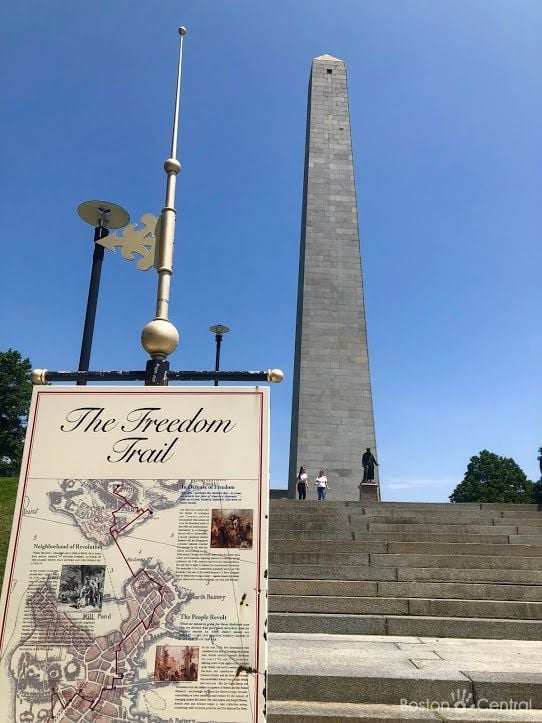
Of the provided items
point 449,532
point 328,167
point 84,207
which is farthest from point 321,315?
point 84,207

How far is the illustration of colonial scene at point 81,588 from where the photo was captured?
109 inches

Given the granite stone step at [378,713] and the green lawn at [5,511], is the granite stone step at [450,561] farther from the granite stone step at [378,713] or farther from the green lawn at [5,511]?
the granite stone step at [378,713]

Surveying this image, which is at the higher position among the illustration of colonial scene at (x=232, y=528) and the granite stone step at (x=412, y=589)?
the illustration of colonial scene at (x=232, y=528)

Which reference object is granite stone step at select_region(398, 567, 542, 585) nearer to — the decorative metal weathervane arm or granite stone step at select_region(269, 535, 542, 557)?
granite stone step at select_region(269, 535, 542, 557)

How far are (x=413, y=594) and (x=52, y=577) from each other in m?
6.69

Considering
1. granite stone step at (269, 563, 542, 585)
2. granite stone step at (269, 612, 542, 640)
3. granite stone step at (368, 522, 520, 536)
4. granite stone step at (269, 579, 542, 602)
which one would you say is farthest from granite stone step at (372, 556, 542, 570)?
granite stone step at (269, 612, 542, 640)

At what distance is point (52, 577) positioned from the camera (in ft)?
9.26

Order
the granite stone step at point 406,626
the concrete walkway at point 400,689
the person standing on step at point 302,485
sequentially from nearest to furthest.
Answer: the concrete walkway at point 400,689 → the granite stone step at point 406,626 → the person standing on step at point 302,485

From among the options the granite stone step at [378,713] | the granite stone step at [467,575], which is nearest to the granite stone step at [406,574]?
the granite stone step at [467,575]

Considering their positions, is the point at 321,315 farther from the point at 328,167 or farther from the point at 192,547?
the point at 192,547

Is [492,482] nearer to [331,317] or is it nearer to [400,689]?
[331,317]

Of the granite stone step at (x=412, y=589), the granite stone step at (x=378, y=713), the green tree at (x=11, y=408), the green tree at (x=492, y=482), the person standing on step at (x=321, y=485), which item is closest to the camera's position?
the granite stone step at (x=378, y=713)

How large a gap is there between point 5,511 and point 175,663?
1004 cm

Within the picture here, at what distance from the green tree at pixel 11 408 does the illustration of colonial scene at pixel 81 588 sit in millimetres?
46050
